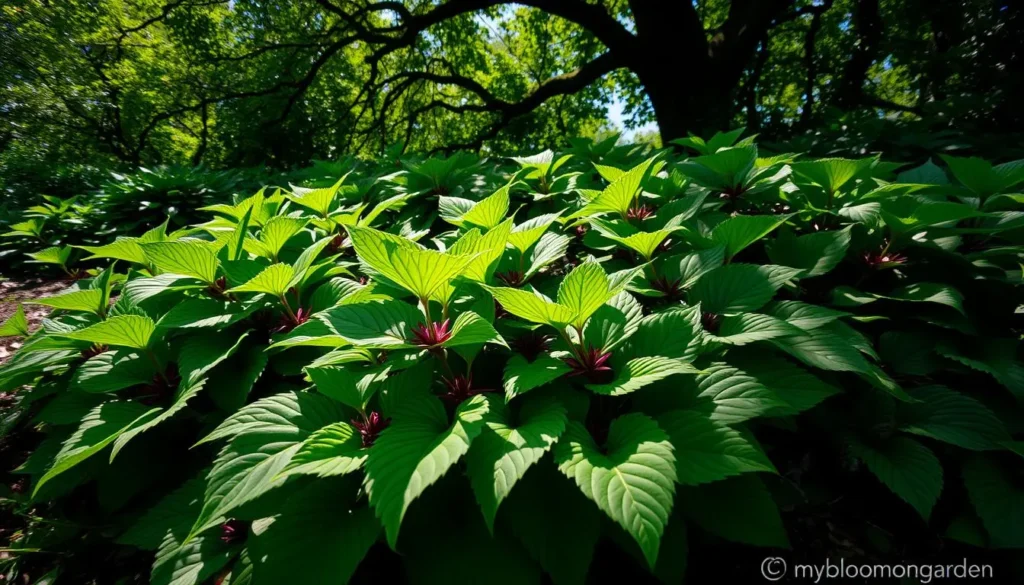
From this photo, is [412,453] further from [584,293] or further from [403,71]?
[403,71]

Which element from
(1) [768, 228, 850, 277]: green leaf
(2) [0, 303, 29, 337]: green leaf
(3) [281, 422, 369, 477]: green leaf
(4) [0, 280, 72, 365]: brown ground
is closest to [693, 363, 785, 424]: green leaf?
(1) [768, 228, 850, 277]: green leaf

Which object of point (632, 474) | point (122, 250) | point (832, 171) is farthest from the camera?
point (832, 171)

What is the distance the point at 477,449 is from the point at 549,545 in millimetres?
275

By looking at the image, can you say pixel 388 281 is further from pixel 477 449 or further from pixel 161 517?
pixel 161 517

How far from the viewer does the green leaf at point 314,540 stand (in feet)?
2.93

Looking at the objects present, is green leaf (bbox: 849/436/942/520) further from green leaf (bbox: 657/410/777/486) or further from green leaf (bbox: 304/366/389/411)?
green leaf (bbox: 304/366/389/411)

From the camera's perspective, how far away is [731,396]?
107cm

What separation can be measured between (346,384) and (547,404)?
54 centimetres

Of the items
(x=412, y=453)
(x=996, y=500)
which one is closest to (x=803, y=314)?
(x=996, y=500)

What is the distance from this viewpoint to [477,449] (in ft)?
3.04

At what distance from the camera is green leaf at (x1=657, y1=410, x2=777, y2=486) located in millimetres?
891

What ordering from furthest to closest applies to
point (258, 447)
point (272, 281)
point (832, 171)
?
1. point (832, 171)
2. point (272, 281)
3. point (258, 447)

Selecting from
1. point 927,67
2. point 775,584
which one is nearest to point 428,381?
point 775,584

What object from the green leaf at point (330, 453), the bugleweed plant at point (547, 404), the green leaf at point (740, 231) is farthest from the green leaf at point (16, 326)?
the green leaf at point (740, 231)
